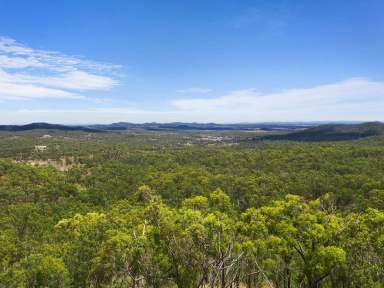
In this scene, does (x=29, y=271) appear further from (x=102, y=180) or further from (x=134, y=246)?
(x=102, y=180)

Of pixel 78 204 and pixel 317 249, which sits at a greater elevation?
pixel 317 249

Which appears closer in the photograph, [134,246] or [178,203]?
[134,246]

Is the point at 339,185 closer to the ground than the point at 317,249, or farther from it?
closer to the ground

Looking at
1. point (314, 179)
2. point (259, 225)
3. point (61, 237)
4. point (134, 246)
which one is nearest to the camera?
point (134, 246)

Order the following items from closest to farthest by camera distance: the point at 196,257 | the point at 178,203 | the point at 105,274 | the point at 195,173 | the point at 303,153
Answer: the point at 196,257, the point at 105,274, the point at 178,203, the point at 195,173, the point at 303,153

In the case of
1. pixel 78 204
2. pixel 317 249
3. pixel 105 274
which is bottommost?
pixel 78 204

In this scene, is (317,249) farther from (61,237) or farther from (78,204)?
(78,204)

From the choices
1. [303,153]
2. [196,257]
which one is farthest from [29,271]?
[303,153]

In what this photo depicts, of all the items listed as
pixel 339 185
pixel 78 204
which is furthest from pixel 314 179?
pixel 78 204

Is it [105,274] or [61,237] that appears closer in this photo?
[105,274]
